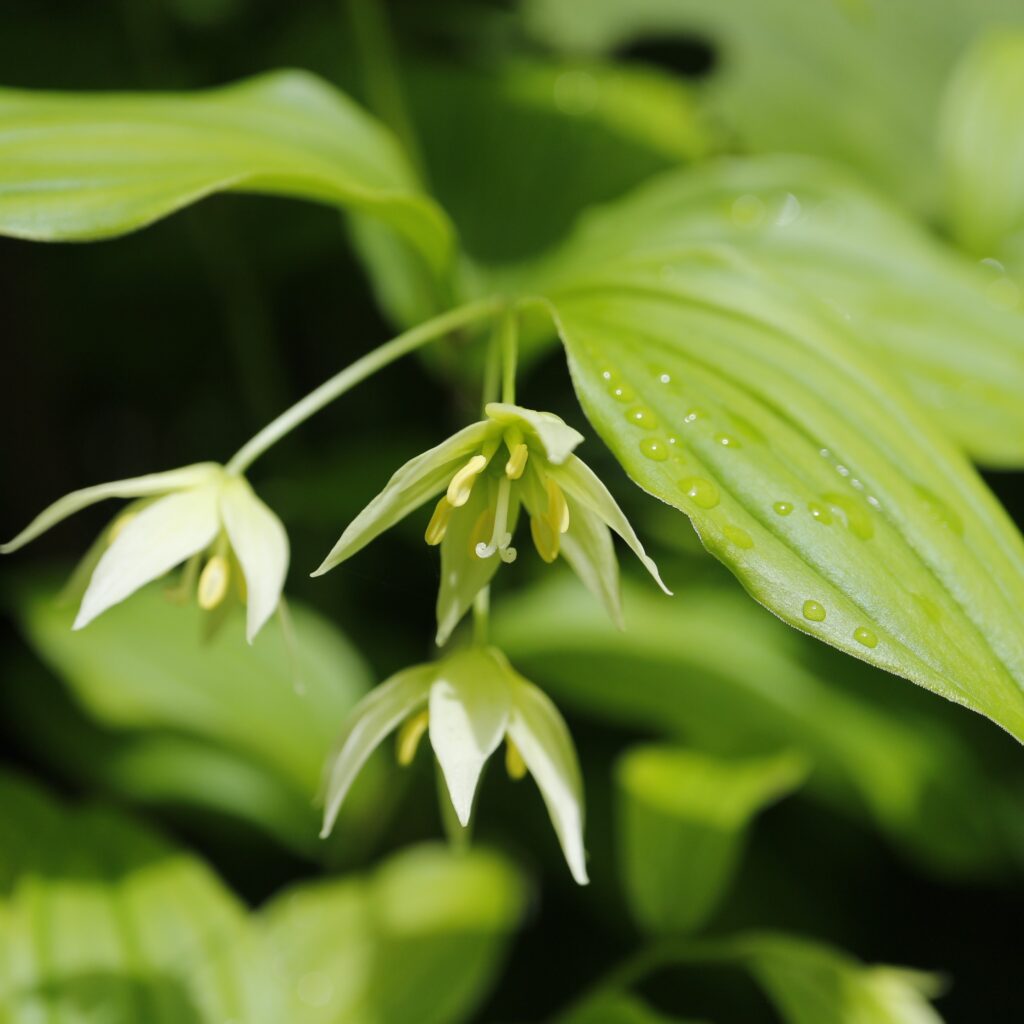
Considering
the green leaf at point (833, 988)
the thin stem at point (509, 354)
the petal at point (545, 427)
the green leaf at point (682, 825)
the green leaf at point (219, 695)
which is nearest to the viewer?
the petal at point (545, 427)

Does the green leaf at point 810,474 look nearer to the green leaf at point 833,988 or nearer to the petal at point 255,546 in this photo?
the petal at point 255,546

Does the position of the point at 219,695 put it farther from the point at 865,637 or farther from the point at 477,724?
the point at 865,637

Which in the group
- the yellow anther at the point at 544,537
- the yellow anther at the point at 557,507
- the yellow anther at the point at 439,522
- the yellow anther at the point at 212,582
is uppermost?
the yellow anther at the point at 557,507

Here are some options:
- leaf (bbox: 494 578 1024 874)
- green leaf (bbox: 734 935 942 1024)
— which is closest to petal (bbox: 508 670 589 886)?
green leaf (bbox: 734 935 942 1024)

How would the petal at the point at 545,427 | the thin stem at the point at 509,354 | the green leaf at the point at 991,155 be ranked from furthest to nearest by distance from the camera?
the green leaf at the point at 991,155
the thin stem at the point at 509,354
the petal at the point at 545,427

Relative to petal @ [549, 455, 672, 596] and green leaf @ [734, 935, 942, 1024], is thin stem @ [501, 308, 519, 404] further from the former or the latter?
green leaf @ [734, 935, 942, 1024]

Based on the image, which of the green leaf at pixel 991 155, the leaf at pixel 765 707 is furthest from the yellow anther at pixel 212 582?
the green leaf at pixel 991 155
